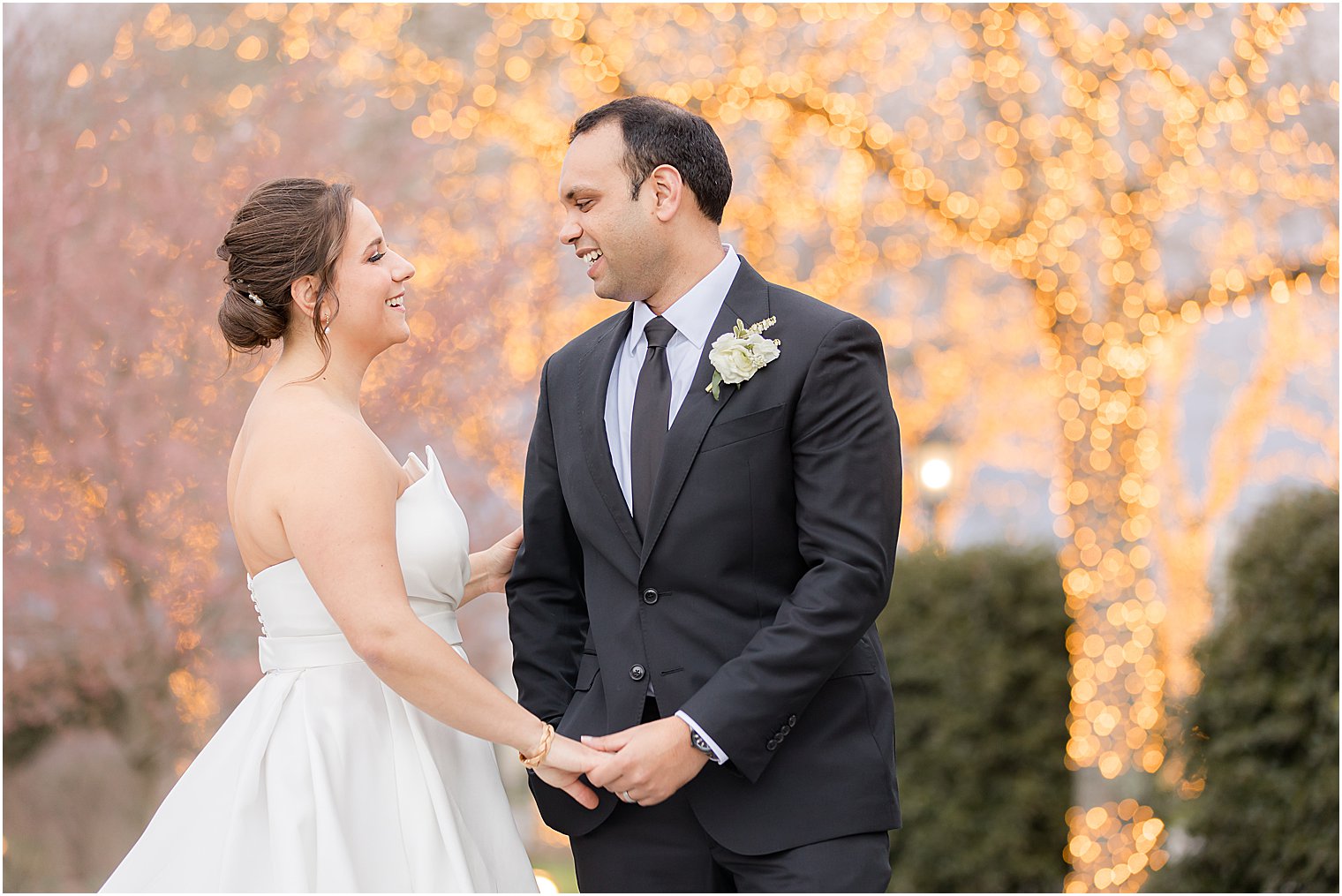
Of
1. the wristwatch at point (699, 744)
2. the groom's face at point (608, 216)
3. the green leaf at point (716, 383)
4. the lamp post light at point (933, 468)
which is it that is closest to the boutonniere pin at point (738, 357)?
the green leaf at point (716, 383)

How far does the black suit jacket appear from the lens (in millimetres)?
2428

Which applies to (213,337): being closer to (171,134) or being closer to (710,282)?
(171,134)

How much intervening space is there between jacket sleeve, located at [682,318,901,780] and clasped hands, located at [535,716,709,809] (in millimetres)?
68

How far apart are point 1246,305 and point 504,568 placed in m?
6.43

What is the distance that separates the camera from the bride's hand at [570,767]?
8.23ft

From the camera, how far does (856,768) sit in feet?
8.24

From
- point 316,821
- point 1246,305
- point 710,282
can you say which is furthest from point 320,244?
point 1246,305

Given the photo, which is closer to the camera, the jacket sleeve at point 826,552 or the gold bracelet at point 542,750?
the jacket sleeve at point 826,552

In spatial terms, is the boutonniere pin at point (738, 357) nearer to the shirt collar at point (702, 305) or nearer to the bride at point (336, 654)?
the shirt collar at point (702, 305)

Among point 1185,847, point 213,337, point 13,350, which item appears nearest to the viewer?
point 1185,847

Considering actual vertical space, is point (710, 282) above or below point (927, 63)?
below

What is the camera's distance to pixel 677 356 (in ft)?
8.95

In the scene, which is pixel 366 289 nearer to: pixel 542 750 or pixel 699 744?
pixel 542 750

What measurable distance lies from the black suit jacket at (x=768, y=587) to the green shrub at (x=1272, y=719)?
2723 millimetres
